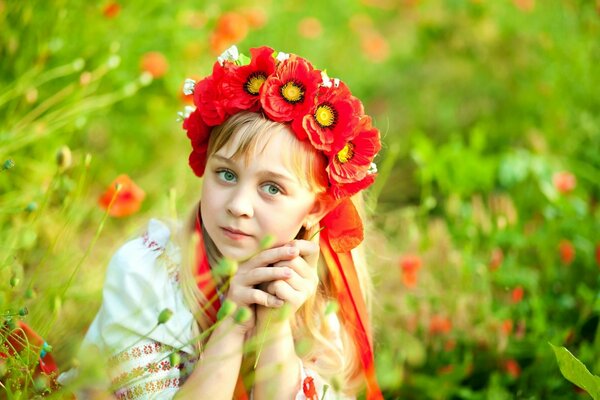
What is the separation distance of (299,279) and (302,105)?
351mm

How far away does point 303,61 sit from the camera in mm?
1445

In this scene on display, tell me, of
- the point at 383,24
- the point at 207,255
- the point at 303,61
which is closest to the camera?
the point at 303,61

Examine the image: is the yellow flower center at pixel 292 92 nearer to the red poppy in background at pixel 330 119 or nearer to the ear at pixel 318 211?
the red poppy in background at pixel 330 119

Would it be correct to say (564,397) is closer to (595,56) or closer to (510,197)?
(510,197)

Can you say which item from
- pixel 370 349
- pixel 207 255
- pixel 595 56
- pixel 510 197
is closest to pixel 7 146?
pixel 207 255

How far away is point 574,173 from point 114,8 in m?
1.99

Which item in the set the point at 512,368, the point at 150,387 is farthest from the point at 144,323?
the point at 512,368

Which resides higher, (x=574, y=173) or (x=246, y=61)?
(x=574, y=173)

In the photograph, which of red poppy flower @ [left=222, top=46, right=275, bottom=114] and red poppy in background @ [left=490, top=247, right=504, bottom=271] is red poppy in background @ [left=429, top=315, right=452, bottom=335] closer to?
red poppy in background @ [left=490, top=247, right=504, bottom=271]

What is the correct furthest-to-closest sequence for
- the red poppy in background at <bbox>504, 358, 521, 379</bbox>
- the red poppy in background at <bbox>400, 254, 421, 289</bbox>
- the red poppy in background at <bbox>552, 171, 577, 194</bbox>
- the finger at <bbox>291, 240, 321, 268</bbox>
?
1. the red poppy in background at <bbox>552, 171, 577, 194</bbox>
2. the red poppy in background at <bbox>400, 254, 421, 289</bbox>
3. the red poppy in background at <bbox>504, 358, 521, 379</bbox>
4. the finger at <bbox>291, 240, 321, 268</bbox>

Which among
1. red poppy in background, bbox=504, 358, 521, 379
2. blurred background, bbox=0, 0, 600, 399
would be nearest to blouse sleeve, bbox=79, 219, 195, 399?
blurred background, bbox=0, 0, 600, 399

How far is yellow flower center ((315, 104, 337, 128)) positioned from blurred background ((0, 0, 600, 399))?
13.8 inches

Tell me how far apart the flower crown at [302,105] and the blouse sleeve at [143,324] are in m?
0.34

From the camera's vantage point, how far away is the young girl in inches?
56.0
